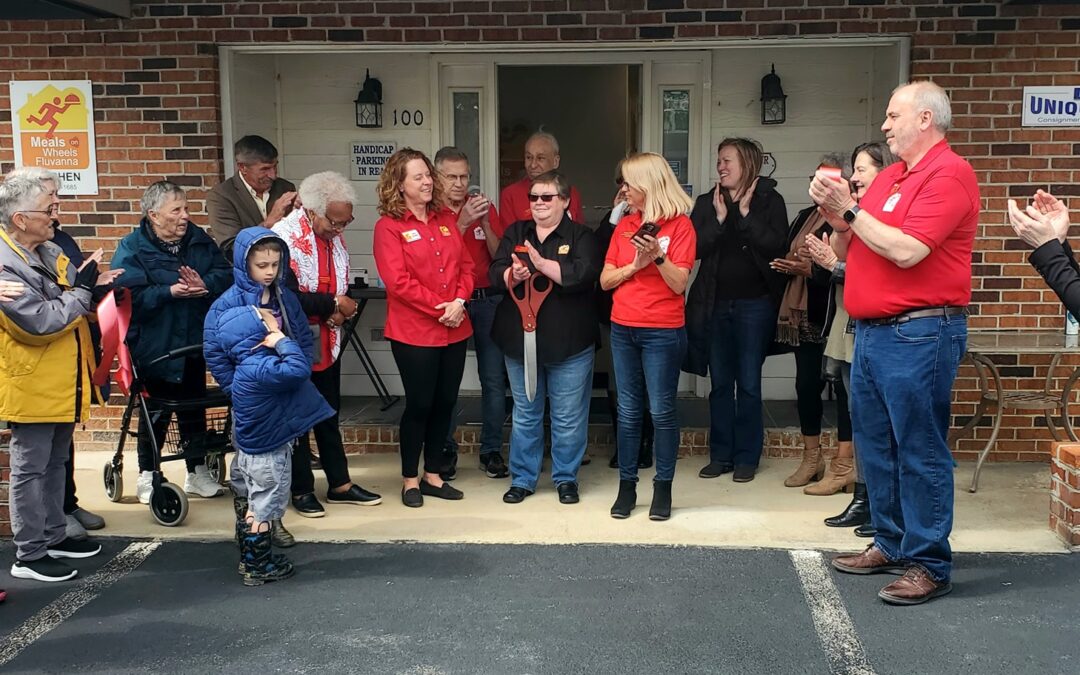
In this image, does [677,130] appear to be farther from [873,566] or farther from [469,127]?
[873,566]

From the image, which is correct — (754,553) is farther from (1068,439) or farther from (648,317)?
(1068,439)

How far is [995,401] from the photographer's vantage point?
5.68m

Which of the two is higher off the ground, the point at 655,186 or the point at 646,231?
the point at 655,186

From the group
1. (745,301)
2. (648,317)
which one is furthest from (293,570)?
(745,301)

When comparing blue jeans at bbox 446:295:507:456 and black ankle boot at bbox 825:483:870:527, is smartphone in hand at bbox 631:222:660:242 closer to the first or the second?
blue jeans at bbox 446:295:507:456

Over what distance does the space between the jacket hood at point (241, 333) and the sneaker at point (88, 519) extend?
146 centimetres

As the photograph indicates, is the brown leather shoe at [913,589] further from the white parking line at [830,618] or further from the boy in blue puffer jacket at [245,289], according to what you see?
the boy in blue puffer jacket at [245,289]

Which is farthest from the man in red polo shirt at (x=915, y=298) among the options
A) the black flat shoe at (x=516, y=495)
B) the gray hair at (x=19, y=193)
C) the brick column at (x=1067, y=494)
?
the gray hair at (x=19, y=193)

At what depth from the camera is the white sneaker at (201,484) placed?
555cm

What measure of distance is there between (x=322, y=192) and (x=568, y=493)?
6.51 ft

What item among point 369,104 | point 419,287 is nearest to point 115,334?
point 419,287

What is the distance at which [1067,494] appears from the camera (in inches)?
183

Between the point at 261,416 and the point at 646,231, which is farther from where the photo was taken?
the point at 646,231

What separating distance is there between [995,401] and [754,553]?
78.0 inches
